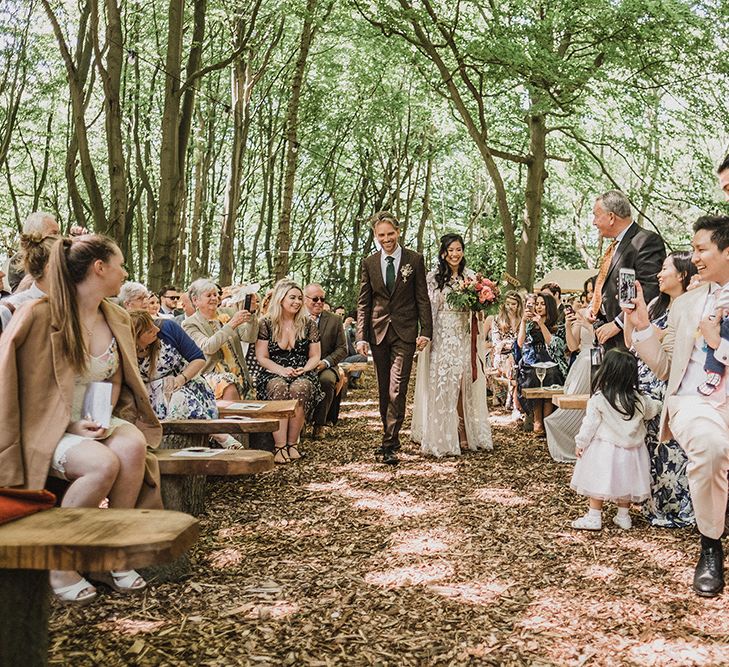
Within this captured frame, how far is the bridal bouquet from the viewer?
26.5 feet

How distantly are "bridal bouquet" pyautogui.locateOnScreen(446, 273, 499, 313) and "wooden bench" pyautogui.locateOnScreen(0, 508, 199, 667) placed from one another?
18.2 feet

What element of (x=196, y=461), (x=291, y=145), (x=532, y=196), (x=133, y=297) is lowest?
(x=196, y=461)

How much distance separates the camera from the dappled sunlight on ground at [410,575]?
4251 mm

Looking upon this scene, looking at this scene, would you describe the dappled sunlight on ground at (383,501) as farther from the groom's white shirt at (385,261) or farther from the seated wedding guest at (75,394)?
the groom's white shirt at (385,261)

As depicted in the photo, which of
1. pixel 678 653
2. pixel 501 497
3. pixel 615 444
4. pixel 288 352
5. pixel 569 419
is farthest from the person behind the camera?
pixel 288 352

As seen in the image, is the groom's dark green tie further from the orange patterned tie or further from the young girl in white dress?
the young girl in white dress

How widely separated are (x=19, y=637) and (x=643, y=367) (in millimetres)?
4640

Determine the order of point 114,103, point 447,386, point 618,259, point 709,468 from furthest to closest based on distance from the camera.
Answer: point 114,103 → point 447,386 → point 618,259 → point 709,468

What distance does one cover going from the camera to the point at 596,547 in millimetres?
4891

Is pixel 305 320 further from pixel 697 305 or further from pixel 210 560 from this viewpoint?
pixel 697 305

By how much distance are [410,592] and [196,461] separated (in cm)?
142

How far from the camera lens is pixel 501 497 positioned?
20.4ft

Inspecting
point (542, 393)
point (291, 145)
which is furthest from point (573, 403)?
point (291, 145)

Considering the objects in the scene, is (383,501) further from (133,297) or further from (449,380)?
(133,297)
